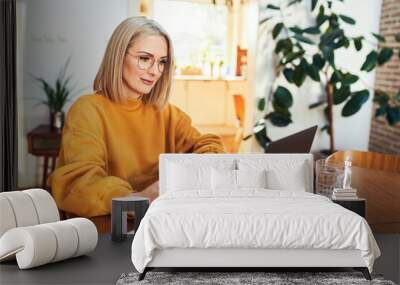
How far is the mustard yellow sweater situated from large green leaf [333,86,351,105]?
1785mm

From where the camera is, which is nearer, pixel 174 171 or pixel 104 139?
pixel 174 171

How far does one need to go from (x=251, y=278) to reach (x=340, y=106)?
9.45 feet

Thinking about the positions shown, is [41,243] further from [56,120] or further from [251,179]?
[56,120]

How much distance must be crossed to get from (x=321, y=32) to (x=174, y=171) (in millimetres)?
2221

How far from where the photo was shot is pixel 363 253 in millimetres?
4781

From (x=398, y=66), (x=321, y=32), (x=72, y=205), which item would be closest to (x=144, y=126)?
(x=72, y=205)

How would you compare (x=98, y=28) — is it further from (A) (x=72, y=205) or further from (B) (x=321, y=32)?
(B) (x=321, y=32)

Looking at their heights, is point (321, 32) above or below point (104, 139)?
above

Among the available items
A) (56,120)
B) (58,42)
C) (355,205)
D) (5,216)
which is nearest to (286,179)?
(355,205)

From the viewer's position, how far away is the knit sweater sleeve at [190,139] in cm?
693

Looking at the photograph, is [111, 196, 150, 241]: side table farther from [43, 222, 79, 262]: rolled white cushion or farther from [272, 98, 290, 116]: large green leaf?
[272, 98, 290, 116]: large green leaf

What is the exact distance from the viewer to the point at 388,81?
7082mm

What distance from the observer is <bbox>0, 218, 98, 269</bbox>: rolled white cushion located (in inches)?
192

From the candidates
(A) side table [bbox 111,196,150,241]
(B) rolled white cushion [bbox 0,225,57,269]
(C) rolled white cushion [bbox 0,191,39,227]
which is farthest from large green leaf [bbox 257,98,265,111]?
(B) rolled white cushion [bbox 0,225,57,269]
